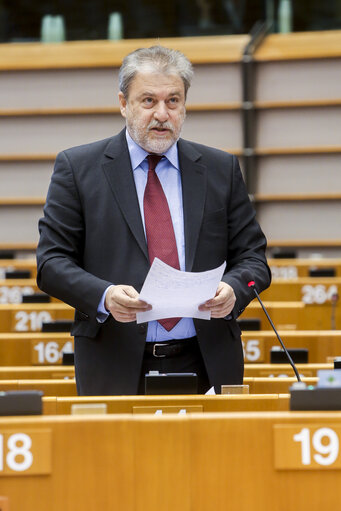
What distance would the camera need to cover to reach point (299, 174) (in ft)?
37.3

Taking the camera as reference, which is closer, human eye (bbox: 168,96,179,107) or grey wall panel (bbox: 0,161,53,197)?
human eye (bbox: 168,96,179,107)

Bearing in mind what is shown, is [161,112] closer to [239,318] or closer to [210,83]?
[239,318]

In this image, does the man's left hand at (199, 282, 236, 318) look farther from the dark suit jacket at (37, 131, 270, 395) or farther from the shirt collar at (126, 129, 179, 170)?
the shirt collar at (126, 129, 179, 170)

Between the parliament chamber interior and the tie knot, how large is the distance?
30.2 inches

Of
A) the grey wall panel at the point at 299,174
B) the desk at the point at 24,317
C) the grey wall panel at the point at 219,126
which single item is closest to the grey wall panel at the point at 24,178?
the grey wall panel at the point at 219,126

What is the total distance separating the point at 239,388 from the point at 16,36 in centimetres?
1027

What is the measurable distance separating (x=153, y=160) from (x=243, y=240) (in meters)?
0.36

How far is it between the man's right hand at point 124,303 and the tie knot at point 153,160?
0.45m

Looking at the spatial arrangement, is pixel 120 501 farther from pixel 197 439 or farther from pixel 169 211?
pixel 169 211

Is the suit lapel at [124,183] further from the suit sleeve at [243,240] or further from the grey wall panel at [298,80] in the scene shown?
the grey wall panel at [298,80]

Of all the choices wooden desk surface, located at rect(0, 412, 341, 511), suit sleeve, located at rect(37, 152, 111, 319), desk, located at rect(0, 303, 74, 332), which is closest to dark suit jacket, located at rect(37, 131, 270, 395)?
suit sleeve, located at rect(37, 152, 111, 319)

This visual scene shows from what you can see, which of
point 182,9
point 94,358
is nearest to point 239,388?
point 94,358

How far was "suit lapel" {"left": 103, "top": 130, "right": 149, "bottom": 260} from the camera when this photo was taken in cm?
271

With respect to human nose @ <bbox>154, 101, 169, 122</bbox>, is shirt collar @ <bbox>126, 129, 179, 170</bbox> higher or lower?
lower
